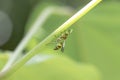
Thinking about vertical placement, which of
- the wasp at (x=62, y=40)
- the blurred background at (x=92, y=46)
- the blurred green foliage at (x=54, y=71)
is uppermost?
the blurred background at (x=92, y=46)

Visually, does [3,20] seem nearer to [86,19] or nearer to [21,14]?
[21,14]

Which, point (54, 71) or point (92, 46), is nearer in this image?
point (54, 71)

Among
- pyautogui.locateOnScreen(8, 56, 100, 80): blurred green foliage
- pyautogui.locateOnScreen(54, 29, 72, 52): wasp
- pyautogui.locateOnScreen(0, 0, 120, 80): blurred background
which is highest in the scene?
pyautogui.locateOnScreen(0, 0, 120, 80): blurred background

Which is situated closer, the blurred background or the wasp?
the wasp

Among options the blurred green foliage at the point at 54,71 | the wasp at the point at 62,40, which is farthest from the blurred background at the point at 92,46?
the wasp at the point at 62,40

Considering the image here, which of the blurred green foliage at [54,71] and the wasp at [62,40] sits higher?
the blurred green foliage at [54,71]

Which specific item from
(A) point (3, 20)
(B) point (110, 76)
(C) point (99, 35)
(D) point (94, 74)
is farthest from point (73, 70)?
(A) point (3, 20)

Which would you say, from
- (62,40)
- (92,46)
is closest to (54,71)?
(62,40)

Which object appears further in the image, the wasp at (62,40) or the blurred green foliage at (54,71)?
the blurred green foliage at (54,71)

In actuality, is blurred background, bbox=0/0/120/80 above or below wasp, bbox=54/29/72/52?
above

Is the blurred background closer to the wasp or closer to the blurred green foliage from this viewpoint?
the blurred green foliage

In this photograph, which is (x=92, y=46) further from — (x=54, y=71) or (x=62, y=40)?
(x=62, y=40)

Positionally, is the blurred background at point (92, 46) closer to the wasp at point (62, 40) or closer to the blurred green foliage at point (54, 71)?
the blurred green foliage at point (54, 71)

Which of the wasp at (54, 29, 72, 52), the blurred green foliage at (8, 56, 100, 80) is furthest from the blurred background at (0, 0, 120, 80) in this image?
the wasp at (54, 29, 72, 52)
